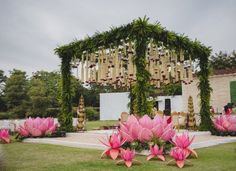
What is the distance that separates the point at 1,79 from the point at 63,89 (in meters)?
42.1

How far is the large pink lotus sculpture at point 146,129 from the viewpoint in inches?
237

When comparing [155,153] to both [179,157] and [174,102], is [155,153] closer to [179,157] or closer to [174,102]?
[179,157]

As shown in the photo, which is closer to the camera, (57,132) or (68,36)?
(57,132)

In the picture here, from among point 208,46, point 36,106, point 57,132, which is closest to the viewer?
point 57,132

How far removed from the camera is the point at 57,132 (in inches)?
410

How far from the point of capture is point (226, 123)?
10312mm

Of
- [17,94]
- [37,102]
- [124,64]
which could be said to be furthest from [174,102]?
[124,64]

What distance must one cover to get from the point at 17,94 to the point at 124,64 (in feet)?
86.2

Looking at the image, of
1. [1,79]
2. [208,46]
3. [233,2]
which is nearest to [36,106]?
[1,79]

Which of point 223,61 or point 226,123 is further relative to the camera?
point 223,61

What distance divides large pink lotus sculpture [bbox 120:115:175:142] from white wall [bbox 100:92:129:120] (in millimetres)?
29696

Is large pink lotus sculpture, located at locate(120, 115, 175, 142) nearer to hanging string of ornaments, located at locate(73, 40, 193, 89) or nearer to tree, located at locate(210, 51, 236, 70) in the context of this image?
hanging string of ornaments, located at locate(73, 40, 193, 89)

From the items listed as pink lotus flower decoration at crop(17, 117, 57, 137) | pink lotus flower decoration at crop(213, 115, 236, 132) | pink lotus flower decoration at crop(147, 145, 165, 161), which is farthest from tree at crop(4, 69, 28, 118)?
pink lotus flower decoration at crop(147, 145, 165, 161)

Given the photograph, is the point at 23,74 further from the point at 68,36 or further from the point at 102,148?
the point at 102,148
